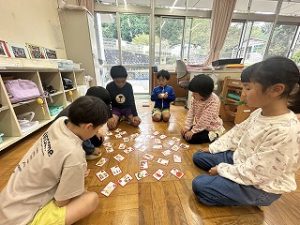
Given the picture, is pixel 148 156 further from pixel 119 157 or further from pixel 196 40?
pixel 196 40

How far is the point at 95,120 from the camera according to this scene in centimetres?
70

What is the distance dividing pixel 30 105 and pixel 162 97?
5.96 ft

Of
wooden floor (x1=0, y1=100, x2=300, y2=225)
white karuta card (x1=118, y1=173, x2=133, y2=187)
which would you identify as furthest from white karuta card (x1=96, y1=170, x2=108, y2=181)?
white karuta card (x1=118, y1=173, x2=133, y2=187)

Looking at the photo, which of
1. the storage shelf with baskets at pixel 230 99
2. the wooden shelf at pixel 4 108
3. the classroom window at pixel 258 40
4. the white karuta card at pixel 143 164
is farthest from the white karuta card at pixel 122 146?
the classroom window at pixel 258 40

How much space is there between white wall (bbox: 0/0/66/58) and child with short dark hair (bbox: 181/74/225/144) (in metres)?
2.39

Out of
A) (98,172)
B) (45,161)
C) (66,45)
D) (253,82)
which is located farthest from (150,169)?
(66,45)

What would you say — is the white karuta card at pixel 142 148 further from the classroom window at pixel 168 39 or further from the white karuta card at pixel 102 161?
the classroom window at pixel 168 39

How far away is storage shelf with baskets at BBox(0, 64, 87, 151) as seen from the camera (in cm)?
157

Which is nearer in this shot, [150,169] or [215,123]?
[150,169]

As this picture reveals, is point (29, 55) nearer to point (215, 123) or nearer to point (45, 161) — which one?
point (45, 161)

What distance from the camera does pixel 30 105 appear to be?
2092mm

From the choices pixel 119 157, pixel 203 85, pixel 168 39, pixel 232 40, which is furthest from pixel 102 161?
pixel 232 40

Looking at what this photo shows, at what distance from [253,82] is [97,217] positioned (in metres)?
1.09

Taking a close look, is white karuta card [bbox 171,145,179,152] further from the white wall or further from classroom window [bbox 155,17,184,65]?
classroom window [bbox 155,17,184,65]
